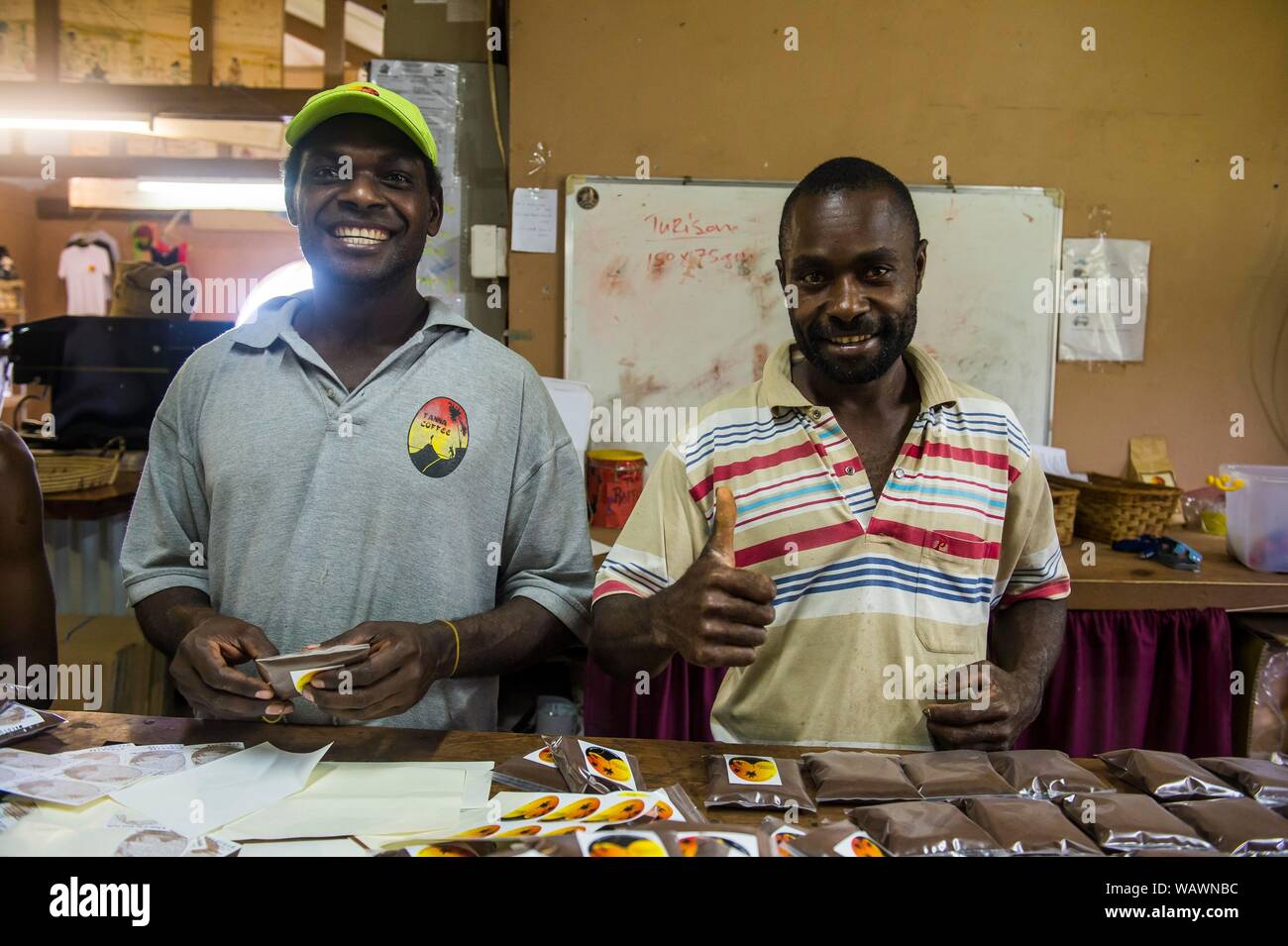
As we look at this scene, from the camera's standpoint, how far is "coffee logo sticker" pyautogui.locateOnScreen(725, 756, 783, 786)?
1213mm

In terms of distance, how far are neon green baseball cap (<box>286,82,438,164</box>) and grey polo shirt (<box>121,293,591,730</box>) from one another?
0.32 meters

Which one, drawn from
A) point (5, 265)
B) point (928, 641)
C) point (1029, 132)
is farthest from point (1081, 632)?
point (5, 265)

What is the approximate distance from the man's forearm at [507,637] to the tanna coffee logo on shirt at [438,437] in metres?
0.25

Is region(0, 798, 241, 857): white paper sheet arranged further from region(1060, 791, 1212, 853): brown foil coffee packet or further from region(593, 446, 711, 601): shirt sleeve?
region(1060, 791, 1212, 853): brown foil coffee packet

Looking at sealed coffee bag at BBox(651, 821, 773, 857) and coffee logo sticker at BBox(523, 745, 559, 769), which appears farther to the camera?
coffee logo sticker at BBox(523, 745, 559, 769)

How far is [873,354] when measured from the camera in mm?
1594

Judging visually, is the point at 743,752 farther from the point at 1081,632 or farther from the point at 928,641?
the point at 1081,632

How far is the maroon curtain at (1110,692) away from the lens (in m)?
A: 2.72

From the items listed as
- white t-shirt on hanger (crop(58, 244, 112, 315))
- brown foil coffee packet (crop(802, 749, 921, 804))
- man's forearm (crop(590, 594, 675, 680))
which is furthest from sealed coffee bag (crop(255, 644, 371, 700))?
white t-shirt on hanger (crop(58, 244, 112, 315))

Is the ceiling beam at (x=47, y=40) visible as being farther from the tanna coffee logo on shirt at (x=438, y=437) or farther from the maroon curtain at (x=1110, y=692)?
the tanna coffee logo on shirt at (x=438, y=437)

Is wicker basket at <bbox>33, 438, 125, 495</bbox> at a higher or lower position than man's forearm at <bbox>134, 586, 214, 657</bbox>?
higher

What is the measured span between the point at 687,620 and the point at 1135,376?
3.17 m

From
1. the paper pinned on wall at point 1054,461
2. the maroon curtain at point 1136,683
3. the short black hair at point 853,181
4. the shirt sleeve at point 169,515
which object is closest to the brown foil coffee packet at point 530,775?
the shirt sleeve at point 169,515
